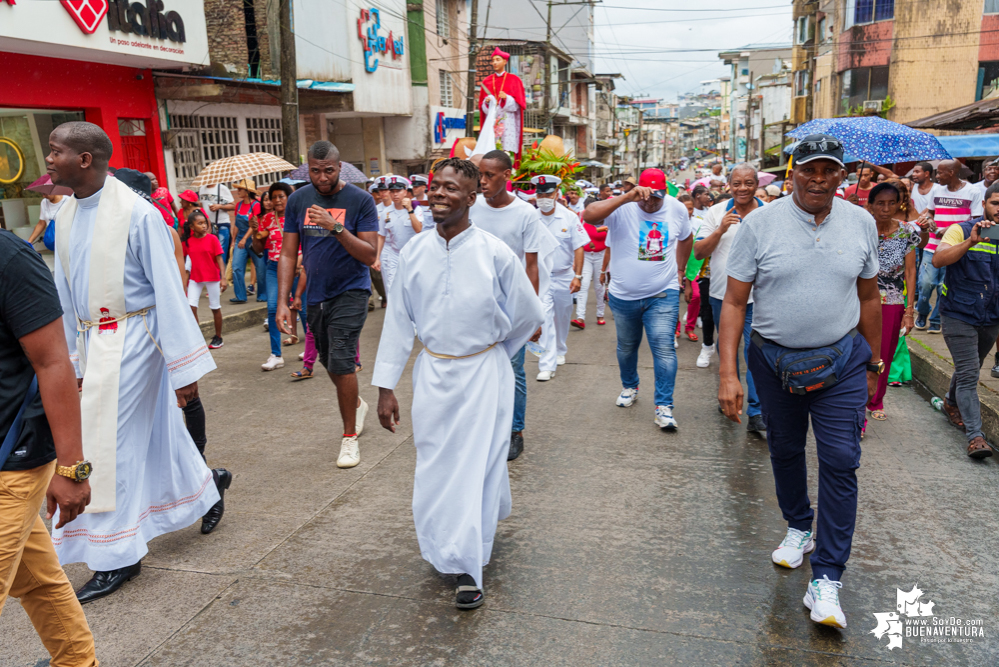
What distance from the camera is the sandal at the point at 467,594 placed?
3.38 metres

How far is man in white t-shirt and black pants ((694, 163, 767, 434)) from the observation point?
19.3ft

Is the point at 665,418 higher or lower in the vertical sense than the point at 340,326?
lower

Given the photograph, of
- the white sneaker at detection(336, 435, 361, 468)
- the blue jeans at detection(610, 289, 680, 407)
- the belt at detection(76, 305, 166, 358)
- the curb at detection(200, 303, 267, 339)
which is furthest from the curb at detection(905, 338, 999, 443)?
the curb at detection(200, 303, 267, 339)

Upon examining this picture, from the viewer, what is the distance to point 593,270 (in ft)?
37.8

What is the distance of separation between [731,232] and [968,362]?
1.97 meters

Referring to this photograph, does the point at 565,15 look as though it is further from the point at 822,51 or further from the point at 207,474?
the point at 207,474

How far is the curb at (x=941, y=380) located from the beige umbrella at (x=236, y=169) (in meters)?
8.59

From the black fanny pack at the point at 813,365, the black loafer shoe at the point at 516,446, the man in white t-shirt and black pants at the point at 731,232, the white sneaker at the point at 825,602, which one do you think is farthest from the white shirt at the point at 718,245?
the white sneaker at the point at 825,602

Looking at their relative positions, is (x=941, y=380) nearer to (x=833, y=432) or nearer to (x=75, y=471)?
(x=833, y=432)

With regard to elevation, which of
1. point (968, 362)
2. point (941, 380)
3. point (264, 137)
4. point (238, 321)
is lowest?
point (238, 321)

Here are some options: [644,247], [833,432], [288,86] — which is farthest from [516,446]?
[288,86]

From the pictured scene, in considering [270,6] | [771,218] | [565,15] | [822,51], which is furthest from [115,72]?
[565,15]

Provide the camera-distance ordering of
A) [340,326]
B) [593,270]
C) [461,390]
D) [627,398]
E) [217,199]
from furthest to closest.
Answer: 1. [217,199]
2. [593,270]
3. [627,398]
4. [340,326]
5. [461,390]

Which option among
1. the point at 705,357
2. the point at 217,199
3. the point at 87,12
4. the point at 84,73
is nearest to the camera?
the point at 705,357
